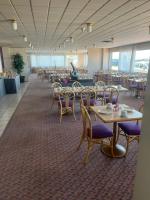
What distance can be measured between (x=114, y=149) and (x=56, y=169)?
1158 mm

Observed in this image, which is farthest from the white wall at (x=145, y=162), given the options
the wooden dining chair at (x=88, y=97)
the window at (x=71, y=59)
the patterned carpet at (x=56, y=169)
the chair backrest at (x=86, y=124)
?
the window at (x=71, y=59)

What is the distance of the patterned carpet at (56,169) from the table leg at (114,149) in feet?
0.35

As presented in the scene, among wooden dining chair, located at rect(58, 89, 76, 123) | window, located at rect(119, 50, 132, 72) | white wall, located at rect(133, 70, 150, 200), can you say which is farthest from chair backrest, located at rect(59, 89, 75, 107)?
window, located at rect(119, 50, 132, 72)

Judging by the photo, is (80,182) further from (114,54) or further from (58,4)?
(114,54)

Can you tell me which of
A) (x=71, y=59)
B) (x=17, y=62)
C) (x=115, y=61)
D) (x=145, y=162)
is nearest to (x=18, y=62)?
(x=17, y=62)

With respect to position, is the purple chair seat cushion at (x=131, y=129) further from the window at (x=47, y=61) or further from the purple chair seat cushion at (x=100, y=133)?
the window at (x=47, y=61)

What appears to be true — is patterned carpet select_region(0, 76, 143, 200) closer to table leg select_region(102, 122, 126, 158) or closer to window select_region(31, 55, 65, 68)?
table leg select_region(102, 122, 126, 158)

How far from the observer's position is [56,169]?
2.67 metres

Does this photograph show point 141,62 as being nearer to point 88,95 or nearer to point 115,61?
point 115,61

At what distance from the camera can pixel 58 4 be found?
276 centimetres

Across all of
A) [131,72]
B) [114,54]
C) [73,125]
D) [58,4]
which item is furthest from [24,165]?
[114,54]

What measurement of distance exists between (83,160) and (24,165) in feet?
3.28

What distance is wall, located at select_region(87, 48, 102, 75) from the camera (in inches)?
504

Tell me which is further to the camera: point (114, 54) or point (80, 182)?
point (114, 54)
